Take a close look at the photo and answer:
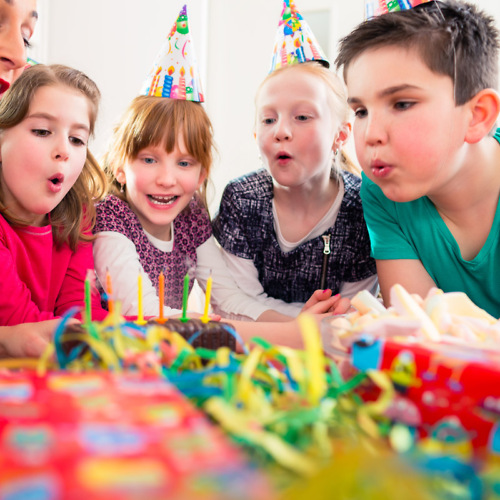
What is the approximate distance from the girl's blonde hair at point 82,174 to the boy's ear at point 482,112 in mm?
795

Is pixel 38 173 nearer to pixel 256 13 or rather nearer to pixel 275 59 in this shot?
pixel 275 59

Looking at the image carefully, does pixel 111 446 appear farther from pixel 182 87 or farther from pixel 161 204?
pixel 182 87

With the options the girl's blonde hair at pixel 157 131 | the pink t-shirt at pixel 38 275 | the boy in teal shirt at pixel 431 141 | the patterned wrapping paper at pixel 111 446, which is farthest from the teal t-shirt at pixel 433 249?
the patterned wrapping paper at pixel 111 446

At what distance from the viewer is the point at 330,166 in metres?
1.56

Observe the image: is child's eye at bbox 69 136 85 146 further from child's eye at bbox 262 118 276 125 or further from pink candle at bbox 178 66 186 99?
child's eye at bbox 262 118 276 125

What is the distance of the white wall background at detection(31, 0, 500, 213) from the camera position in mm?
2908

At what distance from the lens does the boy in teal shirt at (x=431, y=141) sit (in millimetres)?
931

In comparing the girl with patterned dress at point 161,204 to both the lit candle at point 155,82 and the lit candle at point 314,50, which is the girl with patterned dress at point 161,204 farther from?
the lit candle at point 314,50

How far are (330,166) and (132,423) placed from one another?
1415 mm

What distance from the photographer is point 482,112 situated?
39.6 inches

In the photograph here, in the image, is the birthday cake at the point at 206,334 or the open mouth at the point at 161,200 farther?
the open mouth at the point at 161,200

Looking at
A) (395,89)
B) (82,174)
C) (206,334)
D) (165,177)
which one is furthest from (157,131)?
(206,334)

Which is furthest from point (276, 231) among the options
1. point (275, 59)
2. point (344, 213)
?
point (275, 59)

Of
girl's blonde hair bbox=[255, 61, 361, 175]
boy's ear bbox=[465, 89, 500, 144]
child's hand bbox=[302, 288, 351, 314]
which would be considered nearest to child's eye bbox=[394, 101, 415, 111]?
boy's ear bbox=[465, 89, 500, 144]
